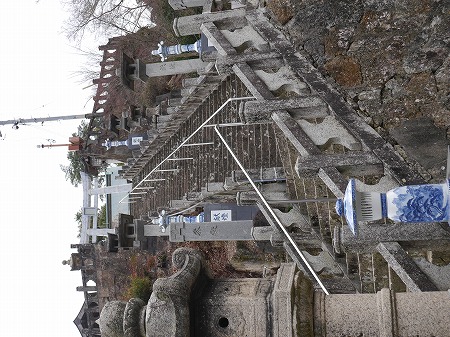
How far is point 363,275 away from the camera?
6.47 m

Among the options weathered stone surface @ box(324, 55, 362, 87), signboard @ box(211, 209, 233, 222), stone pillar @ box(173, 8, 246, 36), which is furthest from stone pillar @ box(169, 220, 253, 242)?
weathered stone surface @ box(324, 55, 362, 87)

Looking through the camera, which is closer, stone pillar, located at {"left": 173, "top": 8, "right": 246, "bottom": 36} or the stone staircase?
the stone staircase

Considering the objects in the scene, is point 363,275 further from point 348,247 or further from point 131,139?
point 131,139

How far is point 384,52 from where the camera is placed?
550 cm

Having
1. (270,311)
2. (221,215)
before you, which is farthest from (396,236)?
(221,215)

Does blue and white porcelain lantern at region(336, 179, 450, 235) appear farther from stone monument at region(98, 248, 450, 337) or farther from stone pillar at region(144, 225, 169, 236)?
stone pillar at region(144, 225, 169, 236)

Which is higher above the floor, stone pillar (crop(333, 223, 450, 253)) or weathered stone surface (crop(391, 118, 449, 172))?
weathered stone surface (crop(391, 118, 449, 172))

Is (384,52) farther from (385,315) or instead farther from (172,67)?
(172,67)

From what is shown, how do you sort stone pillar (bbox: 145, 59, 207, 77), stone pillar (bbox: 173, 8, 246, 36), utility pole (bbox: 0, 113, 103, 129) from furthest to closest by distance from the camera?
utility pole (bbox: 0, 113, 103, 129)
stone pillar (bbox: 145, 59, 207, 77)
stone pillar (bbox: 173, 8, 246, 36)

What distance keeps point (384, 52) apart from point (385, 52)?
0.03 ft

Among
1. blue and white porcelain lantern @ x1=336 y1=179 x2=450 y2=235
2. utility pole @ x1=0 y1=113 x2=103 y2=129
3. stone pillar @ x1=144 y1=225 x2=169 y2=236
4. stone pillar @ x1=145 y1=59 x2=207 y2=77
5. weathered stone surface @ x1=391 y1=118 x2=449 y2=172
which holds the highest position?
utility pole @ x1=0 y1=113 x2=103 y2=129

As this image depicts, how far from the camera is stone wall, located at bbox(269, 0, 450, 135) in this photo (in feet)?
17.0

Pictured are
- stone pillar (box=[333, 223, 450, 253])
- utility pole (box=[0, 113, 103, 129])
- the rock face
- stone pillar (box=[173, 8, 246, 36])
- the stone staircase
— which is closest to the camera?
stone pillar (box=[333, 223, 450, 253])

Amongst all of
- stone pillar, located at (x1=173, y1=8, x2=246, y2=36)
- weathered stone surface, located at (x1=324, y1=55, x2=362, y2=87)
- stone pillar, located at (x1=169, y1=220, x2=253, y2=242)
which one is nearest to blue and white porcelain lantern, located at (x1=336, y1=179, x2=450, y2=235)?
weathered stone surface, located at (x1=324, y1=55, x2=362, y2=87)
